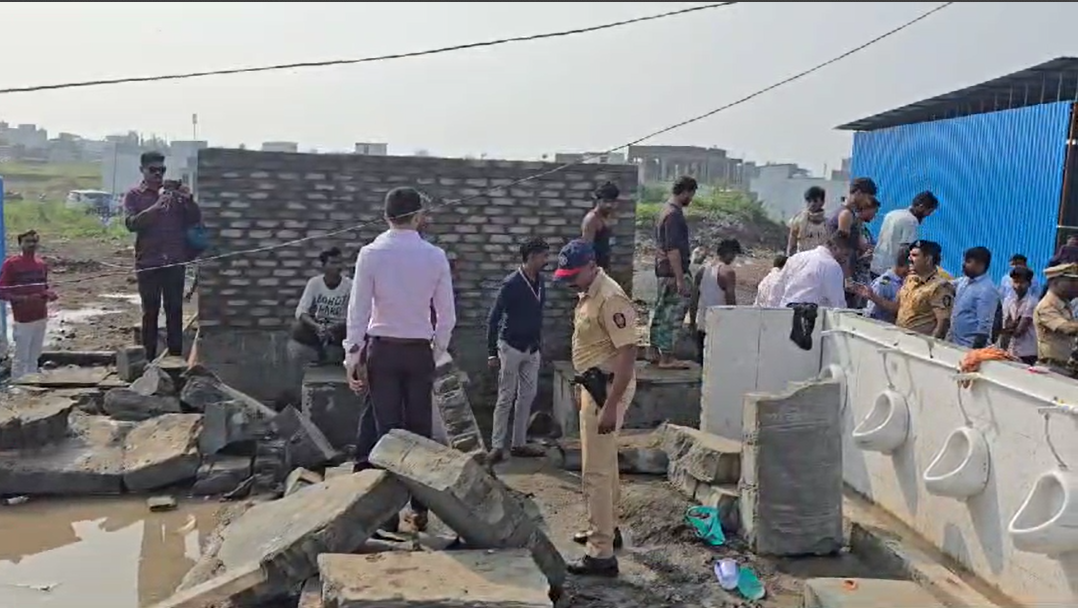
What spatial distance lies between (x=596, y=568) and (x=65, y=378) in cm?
591

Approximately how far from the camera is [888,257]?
25.3ft

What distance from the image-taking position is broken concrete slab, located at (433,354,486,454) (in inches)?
268

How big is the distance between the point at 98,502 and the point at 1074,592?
5.70 meters

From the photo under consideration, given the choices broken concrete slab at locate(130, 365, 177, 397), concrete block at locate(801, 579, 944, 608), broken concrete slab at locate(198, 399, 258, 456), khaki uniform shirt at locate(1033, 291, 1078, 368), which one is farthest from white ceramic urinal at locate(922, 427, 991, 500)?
broken concrete slab at locate(130, 365, 177, 397)

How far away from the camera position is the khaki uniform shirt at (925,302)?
6109 millimetres

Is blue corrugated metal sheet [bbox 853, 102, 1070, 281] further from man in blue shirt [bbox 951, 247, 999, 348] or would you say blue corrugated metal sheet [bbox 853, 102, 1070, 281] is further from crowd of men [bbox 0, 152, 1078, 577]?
man in blue shirt [bbox 951, 247, 999, 348]

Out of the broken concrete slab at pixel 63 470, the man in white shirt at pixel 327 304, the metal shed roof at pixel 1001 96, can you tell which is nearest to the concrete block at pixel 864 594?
the broken concrete slab at pixel 63 470

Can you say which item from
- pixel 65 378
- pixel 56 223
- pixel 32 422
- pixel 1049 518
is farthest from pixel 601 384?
pixel 56 223

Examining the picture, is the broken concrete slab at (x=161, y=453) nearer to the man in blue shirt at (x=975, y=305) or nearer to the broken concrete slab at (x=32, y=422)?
the broken concrete slab at (x=32, y=422)

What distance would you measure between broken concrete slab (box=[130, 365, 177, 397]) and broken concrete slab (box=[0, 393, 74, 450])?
24.9 inches

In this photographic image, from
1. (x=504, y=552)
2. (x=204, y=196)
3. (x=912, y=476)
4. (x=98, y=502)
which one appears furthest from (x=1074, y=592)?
(x=204, y=196)

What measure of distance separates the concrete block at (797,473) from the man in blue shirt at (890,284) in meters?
2.12

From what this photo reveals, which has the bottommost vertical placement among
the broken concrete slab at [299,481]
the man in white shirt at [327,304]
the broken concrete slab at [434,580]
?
the broken concrete slab at [299,481]

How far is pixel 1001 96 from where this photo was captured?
12516 millimetres
